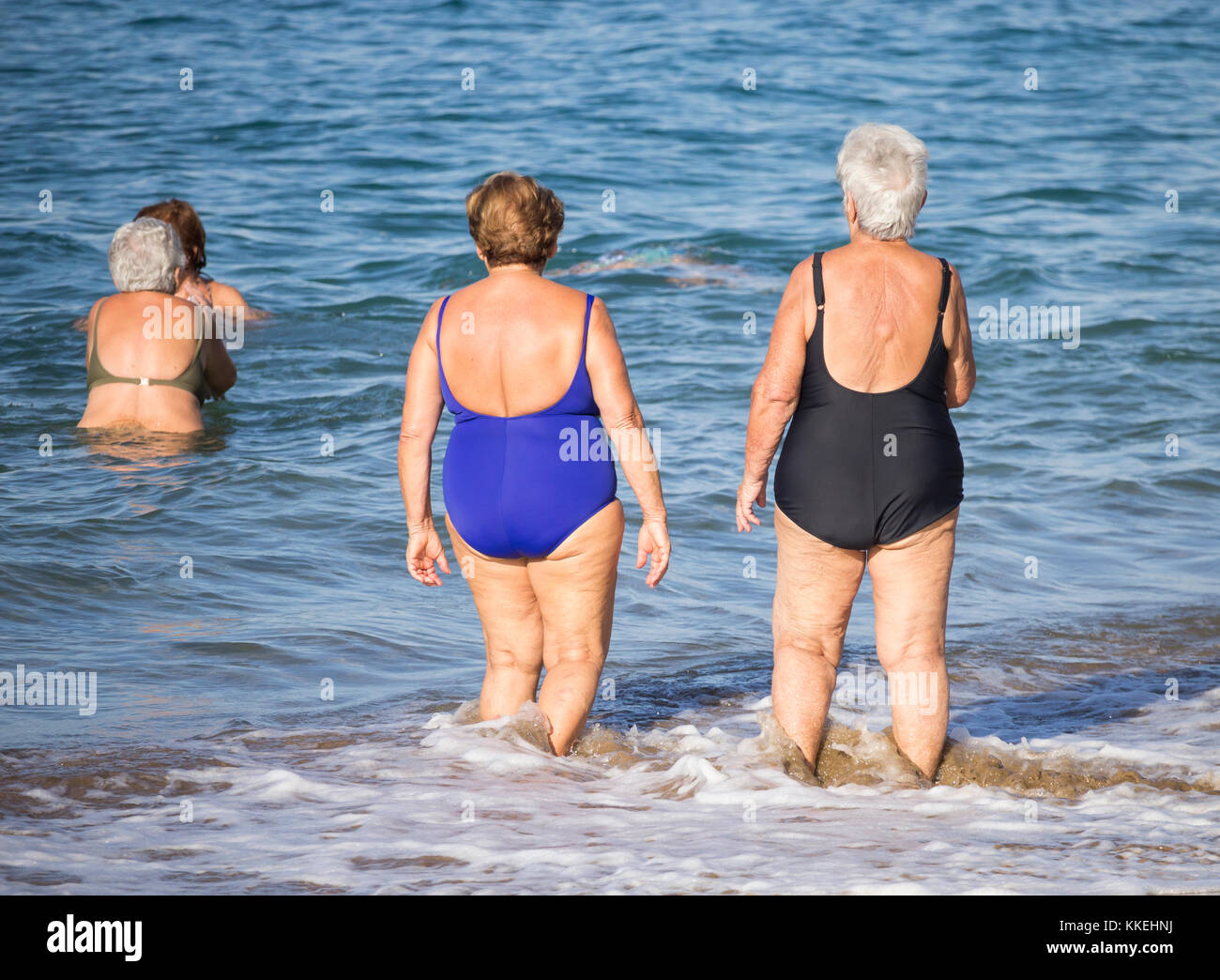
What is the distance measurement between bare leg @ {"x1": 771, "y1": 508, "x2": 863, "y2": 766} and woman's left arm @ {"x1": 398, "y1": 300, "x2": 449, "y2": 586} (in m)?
1.03

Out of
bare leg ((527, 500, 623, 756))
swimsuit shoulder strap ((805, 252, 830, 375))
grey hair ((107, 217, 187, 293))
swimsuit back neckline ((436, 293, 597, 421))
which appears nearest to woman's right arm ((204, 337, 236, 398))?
grey hair ((107, 217, 187, 293))

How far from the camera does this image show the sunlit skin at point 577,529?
147 inches

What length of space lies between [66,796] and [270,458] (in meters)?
4.36

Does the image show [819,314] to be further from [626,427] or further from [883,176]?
[626,427]

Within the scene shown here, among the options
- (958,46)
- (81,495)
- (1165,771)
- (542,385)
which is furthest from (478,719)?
(958,46)

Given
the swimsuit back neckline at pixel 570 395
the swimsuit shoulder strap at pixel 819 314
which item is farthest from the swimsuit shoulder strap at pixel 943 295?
the swimsuit back neckline at pixel 570 395

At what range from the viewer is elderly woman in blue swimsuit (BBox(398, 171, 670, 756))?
147 inches

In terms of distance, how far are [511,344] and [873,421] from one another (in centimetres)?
107

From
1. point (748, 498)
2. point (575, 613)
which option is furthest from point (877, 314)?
point (575, 613)

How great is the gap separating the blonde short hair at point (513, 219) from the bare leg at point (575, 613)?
810 mm

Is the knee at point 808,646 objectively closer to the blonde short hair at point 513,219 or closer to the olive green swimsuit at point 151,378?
the blonde short hair at point 513,219

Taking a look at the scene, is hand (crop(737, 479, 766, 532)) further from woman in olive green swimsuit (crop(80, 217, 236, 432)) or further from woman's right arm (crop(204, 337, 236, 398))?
woman's right arm (crop(204, 337, 236, 398))

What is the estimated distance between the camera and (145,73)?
20.3 metres
